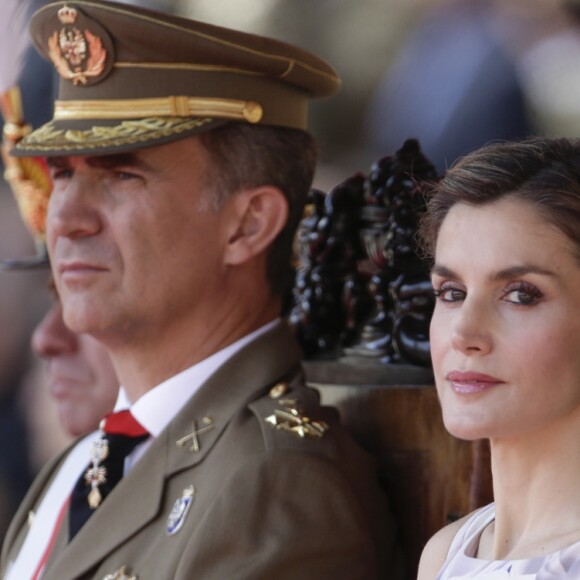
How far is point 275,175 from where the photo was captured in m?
2.16

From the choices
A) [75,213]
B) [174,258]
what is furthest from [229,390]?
[75,213]

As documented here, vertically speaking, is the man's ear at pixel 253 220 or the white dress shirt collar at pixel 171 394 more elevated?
the man's ear at pixel 253 220

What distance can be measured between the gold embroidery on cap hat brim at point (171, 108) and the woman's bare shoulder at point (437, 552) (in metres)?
0.85

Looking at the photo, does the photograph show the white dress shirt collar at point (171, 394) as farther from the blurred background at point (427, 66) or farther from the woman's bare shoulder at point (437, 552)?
the blurred background at point (427, 66)

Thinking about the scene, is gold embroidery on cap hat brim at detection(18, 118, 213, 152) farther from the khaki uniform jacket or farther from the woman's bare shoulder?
the woman's bare shoulder

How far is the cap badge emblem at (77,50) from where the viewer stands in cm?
216

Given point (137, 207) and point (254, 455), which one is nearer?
point (254, 455)

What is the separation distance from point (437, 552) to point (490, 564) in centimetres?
18

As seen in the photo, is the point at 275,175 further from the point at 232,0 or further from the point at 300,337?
the point at 232,0

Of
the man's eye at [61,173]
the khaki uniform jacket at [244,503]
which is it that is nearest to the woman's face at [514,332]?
the khaki uniform jacket at [244,503]

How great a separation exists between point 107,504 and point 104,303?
323 millimetres

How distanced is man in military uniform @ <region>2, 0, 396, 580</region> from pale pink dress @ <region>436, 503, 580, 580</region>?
0.36m

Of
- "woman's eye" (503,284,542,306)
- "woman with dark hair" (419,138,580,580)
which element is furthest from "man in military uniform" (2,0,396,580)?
"woman's eye" (503,284,542,306)

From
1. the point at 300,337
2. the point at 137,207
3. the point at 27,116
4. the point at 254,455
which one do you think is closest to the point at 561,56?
the point at 300,337
